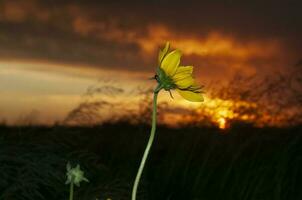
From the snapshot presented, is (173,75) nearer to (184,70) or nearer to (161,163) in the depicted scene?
(184,70)

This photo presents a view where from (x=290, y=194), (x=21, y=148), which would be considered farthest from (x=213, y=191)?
(x=21, y=148)

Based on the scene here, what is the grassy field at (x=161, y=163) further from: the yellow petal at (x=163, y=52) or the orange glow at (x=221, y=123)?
the yellow petal at (x=163, y=52)

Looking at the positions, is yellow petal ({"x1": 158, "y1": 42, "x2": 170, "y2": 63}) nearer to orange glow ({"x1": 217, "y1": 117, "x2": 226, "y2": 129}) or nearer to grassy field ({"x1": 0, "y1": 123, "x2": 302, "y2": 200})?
grassy field ({"x1": 0, "y1": 123, "x2": 302, "y2": 200})

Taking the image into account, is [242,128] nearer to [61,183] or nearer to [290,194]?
[290,194]

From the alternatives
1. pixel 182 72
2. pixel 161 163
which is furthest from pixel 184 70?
pixel 161 163

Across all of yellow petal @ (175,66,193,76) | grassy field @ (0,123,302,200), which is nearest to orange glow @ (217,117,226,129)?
grassy field @ (0,123,302,200)

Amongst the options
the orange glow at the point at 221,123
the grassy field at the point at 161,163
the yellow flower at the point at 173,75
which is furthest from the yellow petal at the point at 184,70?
the orange glow at the point at 221,123
